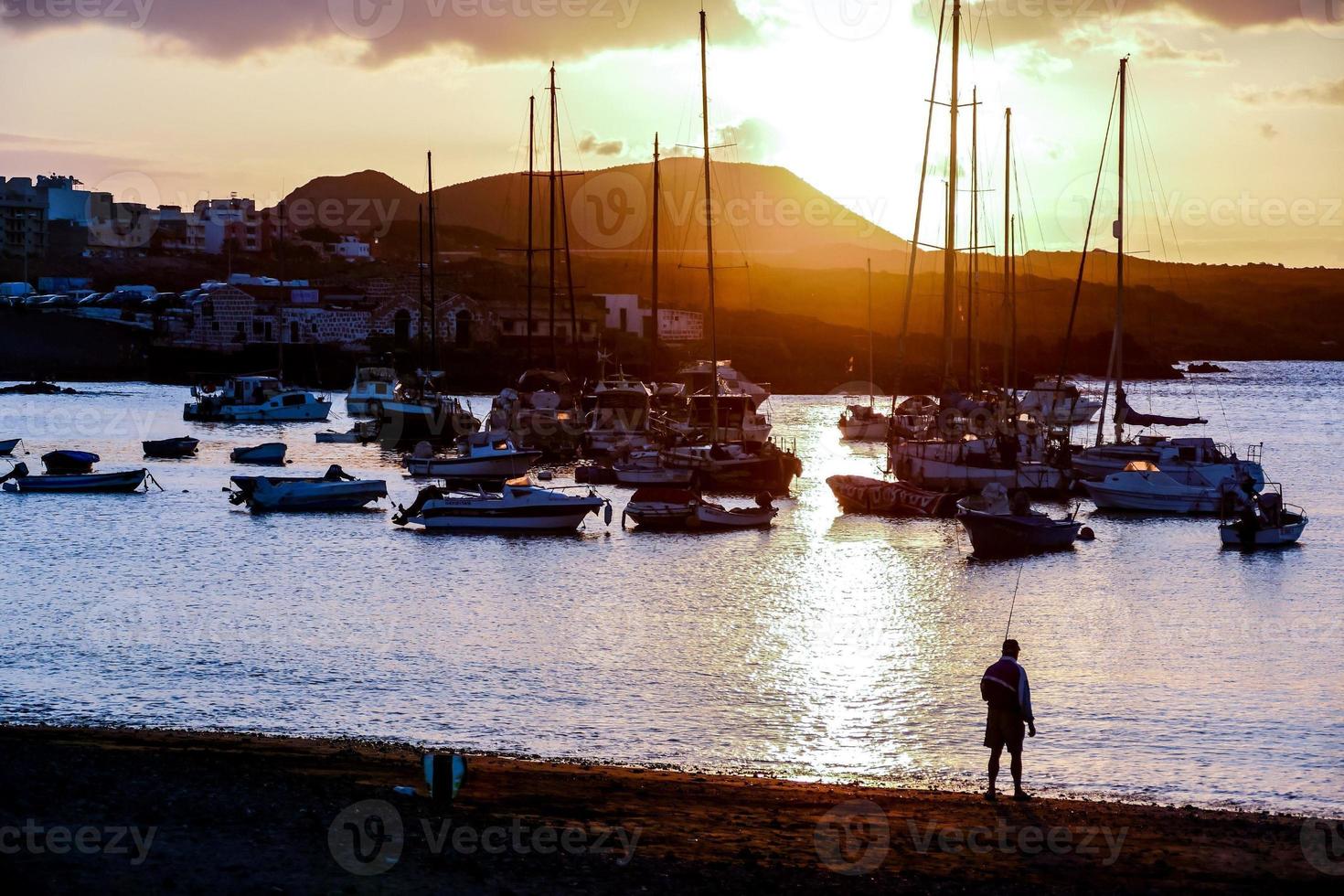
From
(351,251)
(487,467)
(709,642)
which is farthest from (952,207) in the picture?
(351,251)

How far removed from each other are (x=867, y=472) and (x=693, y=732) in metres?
44.0

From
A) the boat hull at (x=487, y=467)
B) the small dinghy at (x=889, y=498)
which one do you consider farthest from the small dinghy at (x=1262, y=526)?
the boat hull at (x=487, y=467)

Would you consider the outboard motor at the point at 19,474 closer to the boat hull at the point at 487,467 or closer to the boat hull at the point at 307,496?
the boat hull at the point at 307,496

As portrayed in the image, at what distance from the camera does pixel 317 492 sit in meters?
48.1

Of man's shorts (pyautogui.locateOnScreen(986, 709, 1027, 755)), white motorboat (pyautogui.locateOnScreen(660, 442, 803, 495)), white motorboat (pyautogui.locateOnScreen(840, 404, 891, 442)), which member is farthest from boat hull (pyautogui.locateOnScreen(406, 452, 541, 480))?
man's shorts (pyautogui.locateOnScreen(986, 709, 1027, 755))

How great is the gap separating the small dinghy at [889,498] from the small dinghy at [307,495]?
1653 centimetres

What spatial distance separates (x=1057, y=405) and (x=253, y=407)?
165 feet

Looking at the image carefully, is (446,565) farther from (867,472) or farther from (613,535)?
(867,472)

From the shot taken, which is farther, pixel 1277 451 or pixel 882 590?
pixel 1277 451

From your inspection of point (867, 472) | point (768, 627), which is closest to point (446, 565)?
point (768, 627)

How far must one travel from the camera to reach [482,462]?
54.6m

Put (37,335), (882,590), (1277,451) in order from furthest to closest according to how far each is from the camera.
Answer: (37,335) < (1277,451) < (882,590)

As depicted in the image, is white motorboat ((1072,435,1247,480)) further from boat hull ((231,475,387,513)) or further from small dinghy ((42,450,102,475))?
small dinghy ((42,450,102,475))

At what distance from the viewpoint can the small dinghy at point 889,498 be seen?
A: 4762 centimetres
